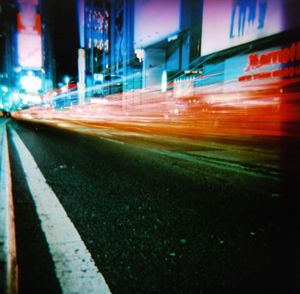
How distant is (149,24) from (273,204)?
47.2 metres

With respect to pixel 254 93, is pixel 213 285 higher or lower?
lower

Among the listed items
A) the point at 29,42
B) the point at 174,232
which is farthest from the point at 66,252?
the point at 29,42

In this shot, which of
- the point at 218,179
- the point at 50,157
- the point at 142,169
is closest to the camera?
the point at 218,179

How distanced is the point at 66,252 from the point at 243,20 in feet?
68.6

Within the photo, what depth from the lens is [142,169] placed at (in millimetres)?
5016

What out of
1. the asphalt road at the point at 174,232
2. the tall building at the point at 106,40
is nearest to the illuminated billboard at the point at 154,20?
the tall building at the point at 106,40

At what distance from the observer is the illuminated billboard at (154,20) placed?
123 ft

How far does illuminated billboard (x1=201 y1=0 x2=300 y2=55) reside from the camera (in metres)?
15.7

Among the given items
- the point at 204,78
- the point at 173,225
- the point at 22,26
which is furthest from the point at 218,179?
the point at 22,26

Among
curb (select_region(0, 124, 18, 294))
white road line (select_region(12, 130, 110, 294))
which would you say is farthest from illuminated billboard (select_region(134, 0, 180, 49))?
curb (select_region(0, 124, 18, 294))

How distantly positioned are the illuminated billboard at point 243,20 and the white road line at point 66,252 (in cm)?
1640

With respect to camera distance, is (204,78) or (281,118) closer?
(281,118)

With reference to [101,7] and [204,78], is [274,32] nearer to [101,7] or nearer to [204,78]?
[204,78]

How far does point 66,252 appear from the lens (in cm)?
190
